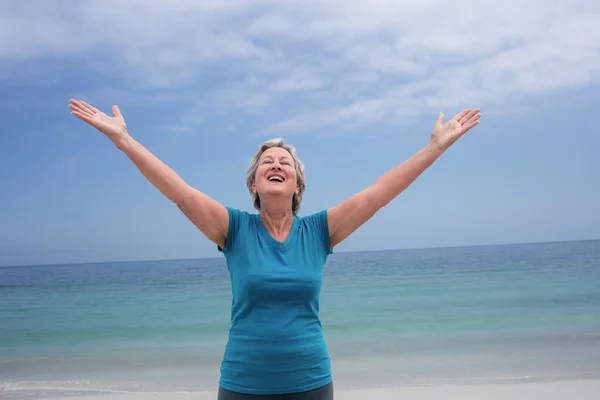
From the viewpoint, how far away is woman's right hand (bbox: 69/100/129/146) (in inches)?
89.0

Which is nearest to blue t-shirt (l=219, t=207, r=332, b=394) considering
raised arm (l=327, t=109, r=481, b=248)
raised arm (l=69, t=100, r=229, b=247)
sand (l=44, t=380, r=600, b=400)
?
raised arm (l=69, t=100, r=229, b=247)

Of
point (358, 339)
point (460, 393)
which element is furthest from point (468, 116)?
point (358, 339)

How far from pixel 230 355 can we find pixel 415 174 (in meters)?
1.05

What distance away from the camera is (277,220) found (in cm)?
238

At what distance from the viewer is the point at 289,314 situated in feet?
6.93

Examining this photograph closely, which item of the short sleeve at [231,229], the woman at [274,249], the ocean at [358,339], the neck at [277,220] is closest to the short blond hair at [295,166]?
the woman at [274,249]

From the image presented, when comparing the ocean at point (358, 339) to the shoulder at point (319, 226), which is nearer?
the shoulder at point (319, 226)

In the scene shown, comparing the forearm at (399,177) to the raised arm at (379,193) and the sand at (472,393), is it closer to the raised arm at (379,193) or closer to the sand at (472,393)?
the raised arm at (379,193)

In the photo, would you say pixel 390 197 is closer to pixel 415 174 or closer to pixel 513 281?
pixel 415 174

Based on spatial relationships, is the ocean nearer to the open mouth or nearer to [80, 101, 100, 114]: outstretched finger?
the open mouth

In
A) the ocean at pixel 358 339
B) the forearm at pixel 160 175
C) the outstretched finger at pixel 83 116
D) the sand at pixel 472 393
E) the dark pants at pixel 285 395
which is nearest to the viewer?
the dark pants at pixel 285 395

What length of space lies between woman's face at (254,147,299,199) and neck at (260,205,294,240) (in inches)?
2.8

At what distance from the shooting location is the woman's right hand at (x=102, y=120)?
2262 mm

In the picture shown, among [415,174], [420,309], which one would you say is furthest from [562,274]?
[415,174]
